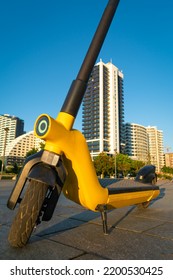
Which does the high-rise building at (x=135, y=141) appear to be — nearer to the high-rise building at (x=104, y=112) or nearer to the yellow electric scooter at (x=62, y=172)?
the high-rise building at (x=104, y=112)

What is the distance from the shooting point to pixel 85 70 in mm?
2668

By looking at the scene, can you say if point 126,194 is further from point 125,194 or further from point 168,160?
point 168,160

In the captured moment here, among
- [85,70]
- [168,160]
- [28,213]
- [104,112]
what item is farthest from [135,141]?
[28,213]

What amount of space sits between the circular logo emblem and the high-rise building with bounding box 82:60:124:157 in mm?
116649

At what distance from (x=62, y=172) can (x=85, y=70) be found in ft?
4.33

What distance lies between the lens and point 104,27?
2811 mm

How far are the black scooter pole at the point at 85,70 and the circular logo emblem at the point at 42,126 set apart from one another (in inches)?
13.3

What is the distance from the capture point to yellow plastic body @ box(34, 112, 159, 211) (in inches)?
91.3

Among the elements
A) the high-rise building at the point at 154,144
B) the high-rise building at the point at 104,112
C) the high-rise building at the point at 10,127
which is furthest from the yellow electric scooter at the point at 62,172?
the high-rise building at the point at 154,144

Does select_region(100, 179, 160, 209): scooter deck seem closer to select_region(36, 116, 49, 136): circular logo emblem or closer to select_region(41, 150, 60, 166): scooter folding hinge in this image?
select_region(41, 150, 60, 166): scooter folding hinge

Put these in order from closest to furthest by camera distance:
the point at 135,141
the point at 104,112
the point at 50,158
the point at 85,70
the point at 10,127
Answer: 1. the point at 50,158
2. the point at 85,70
3. the point at 104,112
4. the point at 135,141
5. the point at 10,127

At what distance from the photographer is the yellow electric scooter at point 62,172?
2094mm

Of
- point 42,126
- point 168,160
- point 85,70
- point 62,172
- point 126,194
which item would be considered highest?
point 85,70

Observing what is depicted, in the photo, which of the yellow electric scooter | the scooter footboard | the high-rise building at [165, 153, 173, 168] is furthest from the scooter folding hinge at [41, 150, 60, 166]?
the high-rise building at [165, 153, 173, 168]
